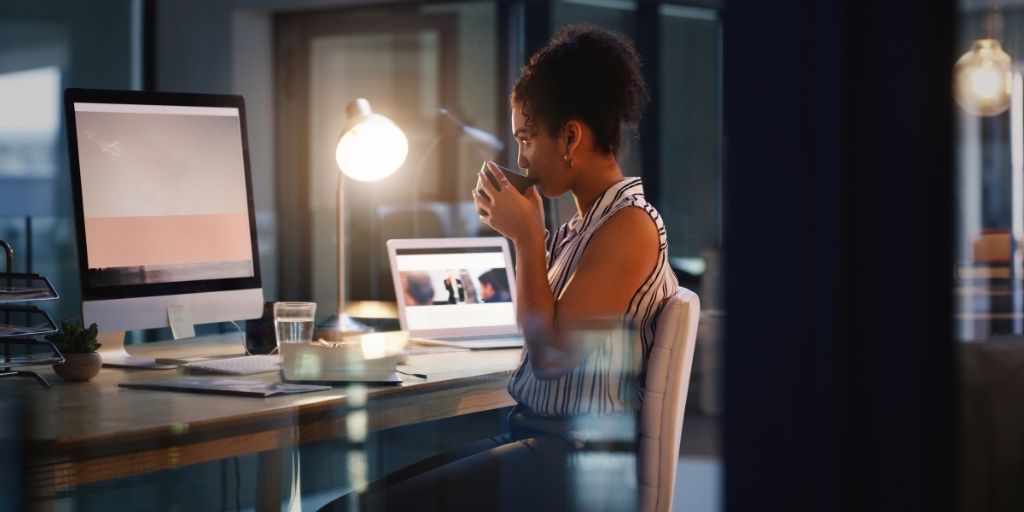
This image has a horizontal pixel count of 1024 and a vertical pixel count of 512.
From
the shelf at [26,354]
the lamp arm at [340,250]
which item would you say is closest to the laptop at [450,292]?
the lamp arm at [340,250]

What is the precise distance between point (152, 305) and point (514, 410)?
735 millimetres

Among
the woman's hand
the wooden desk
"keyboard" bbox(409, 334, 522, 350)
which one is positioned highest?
the woman's hand

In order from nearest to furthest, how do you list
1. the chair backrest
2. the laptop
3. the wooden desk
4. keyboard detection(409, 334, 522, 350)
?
the wooden desk < the chair backrest < keyboard detection(409, 334, 522, 350) < the laptop

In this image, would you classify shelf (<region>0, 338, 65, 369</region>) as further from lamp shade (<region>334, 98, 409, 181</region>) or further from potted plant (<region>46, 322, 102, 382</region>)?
lamp shade (<region>334, 98, 409, 181</region>)

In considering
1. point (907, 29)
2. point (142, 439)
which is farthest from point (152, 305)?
point (907, 29)

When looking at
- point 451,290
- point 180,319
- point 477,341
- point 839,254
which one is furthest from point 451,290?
point 839,254

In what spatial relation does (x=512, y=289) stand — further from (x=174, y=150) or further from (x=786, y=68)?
(x=786, y=68)

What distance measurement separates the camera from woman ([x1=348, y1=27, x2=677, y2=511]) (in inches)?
53.6

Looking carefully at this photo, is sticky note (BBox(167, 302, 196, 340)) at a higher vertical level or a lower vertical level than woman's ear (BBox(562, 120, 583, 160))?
lower

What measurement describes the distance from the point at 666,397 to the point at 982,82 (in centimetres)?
73

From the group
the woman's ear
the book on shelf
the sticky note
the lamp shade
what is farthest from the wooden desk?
the book on shelf

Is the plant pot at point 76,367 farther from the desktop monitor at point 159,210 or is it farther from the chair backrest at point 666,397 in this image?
the chair backrest at point 666,397

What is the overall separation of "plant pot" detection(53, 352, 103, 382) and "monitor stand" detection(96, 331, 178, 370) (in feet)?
0.16

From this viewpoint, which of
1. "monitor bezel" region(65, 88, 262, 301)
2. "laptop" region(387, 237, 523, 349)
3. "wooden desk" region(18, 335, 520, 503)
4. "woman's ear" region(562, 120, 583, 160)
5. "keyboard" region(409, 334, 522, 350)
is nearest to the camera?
"wooden desk" region(18, 335, 520, 503)
